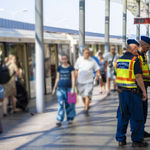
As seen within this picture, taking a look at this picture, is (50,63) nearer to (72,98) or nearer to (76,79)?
(76,79)

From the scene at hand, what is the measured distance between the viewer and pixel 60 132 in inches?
230

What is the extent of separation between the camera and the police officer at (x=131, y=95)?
4602 millimetres

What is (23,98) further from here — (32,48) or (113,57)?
(113,57)

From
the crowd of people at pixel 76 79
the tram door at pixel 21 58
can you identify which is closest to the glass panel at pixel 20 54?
the tram door at pixel 21 58

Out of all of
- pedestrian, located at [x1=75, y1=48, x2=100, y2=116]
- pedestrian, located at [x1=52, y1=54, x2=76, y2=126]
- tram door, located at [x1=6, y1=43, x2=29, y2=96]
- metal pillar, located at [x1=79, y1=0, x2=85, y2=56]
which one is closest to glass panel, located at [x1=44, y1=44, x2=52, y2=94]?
tram door, located at [x1=6, y1=43, x2=29, y2=96]

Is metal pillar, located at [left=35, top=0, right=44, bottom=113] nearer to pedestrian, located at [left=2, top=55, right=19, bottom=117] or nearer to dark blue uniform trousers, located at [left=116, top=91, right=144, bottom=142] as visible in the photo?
pedestrian, located at [left=2, top=55, right=19, bottom=117]

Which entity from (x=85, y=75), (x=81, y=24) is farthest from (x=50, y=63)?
(x=85, y=75)

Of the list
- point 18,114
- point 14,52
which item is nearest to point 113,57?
point 14,52

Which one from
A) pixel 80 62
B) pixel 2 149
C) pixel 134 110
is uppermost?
pixel 80 62

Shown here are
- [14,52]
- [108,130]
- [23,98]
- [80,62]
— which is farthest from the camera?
[14,52]

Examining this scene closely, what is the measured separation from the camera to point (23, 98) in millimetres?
8195

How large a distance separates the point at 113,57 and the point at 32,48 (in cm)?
276

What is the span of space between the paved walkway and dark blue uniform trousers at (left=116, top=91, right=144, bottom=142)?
24 cm

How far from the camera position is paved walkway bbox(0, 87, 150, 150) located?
4.94 meters
